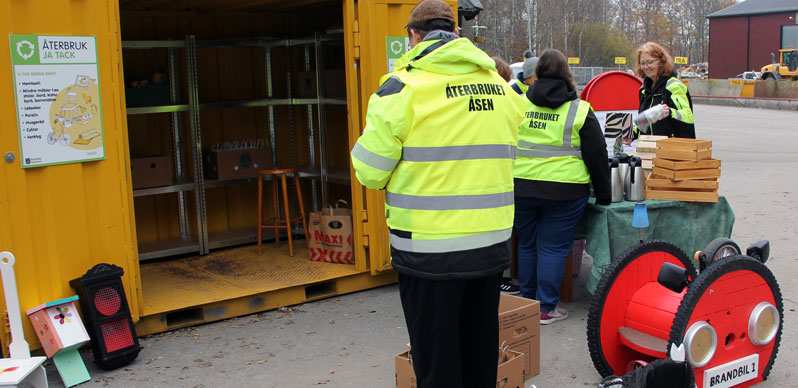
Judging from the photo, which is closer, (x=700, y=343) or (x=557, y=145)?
(x=700, y=343)

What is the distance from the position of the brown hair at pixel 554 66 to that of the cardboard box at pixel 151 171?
3463mm

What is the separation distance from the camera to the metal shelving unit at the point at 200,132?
7.09 meters

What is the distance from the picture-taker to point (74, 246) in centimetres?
495

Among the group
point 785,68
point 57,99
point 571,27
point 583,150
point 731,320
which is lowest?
point 731,320

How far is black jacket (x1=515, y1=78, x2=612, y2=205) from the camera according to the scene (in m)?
5.46

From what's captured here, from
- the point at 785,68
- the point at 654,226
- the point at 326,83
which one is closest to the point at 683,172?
the point at 654,226

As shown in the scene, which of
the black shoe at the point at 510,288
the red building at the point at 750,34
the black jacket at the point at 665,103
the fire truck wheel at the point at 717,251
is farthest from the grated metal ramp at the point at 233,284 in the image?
the red building at the point at 750,34

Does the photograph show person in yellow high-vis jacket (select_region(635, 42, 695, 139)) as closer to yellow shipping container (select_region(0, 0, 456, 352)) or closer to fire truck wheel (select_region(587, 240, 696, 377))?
yellow shipping container (select_region(0, 0, 456, 352))

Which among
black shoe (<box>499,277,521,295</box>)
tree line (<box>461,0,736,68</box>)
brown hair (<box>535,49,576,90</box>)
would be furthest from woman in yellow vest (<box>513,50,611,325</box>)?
tree line (<box>461,0,736,68</box>)

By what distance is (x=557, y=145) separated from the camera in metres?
5.50

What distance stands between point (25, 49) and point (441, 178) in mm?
2790

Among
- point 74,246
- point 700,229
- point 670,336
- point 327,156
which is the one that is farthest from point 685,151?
point 74,246

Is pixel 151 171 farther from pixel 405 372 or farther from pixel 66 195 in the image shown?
pixel 405 372

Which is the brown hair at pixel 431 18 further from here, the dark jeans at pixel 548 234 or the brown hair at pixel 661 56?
the brown hair at pixel 661 56
